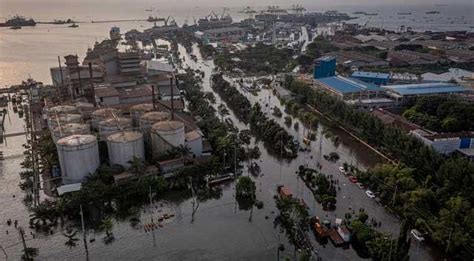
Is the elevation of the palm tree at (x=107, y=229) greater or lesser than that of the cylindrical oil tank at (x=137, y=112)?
lesser

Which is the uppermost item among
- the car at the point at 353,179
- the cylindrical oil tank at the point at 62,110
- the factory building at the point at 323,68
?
the factory building at the point at 323,68

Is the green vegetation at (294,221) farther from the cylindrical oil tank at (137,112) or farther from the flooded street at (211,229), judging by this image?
the cylindrical oil tank at (137,112)

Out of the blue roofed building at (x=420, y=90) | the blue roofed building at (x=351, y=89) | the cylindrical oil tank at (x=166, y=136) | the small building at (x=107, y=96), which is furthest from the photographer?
the blue roofed building at (x=351, y=89)

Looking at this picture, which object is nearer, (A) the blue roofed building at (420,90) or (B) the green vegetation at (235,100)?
(B) the green vegetation at (235,100)

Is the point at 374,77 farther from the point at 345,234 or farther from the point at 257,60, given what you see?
the point at 345,234

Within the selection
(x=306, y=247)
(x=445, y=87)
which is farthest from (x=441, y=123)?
(x=306, y=247)

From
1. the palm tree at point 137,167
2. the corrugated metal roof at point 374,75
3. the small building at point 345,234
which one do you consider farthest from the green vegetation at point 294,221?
the corrugated metal roof at point 374,75
